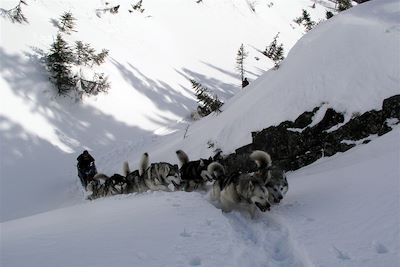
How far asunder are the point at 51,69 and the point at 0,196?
7.65 meters

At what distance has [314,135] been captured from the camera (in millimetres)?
8727

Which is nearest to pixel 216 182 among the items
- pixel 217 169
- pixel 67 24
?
pixel 217 169

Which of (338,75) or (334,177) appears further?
(338,75)

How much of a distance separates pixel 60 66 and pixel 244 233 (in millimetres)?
15766

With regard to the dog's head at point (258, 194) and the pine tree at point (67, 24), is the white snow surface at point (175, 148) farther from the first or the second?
the pine tree at point (67, 24)

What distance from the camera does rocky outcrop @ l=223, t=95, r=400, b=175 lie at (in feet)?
26.6

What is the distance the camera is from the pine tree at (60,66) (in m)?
18.6

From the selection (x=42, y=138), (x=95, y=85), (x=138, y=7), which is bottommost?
(x=42, y=138)

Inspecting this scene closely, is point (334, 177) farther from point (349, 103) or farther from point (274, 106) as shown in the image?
point (274, 106)

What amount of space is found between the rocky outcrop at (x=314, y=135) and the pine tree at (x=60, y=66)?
11916 mm

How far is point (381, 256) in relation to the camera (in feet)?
12.2

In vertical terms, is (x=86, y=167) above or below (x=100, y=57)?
below

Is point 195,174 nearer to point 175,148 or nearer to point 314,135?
point 314,135

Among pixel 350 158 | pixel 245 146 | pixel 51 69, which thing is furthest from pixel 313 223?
pixel 51 69
